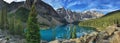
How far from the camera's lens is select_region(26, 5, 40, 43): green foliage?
24609mm

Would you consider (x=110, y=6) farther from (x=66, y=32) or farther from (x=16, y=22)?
(x=16, y=22)

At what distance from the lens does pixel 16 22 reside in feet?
128

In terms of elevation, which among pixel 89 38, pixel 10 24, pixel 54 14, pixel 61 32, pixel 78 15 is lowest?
pixel 89 38

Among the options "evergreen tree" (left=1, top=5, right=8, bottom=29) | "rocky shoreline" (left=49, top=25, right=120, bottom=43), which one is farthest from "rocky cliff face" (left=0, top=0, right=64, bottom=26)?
"rocky shoreline" (left=49, top=25, right=120, bottom=43)

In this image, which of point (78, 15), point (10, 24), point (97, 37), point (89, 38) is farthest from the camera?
point (10, 24)

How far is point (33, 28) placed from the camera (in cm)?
2492

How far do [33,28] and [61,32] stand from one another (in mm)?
12269

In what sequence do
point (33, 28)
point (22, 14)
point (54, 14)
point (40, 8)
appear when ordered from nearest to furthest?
1. point (33, 28)
2. point (40, 8)
3. point (54, 14)
4. point (22, 14)

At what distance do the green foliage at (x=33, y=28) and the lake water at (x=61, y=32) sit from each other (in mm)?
10516

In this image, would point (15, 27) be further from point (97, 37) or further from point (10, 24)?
point (97, 37)

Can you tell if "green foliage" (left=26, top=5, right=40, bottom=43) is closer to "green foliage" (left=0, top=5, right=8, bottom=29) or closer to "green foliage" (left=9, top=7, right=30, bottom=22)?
"green foliage" (left=0, top=5, right=8, bottom=29)

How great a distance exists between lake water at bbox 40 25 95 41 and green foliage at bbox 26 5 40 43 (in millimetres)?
10516

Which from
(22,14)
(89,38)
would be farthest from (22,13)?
(89,38)

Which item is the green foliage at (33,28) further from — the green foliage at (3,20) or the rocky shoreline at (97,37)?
the green foliage at (3,20)
